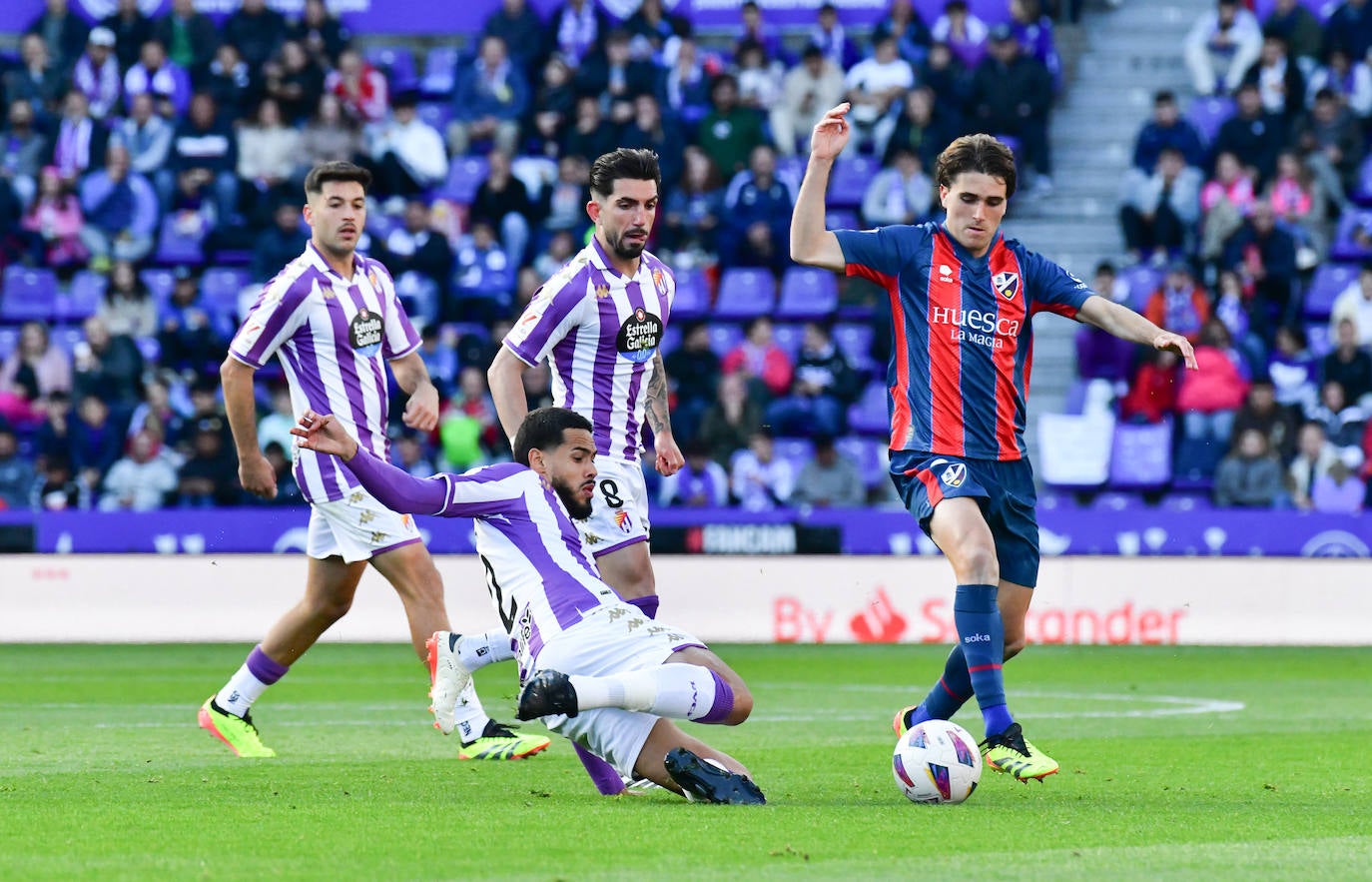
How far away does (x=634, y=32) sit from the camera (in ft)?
71.9

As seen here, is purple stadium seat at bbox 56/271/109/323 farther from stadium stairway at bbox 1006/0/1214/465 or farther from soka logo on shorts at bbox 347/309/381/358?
soka logo on shorts at bbox 347/309/381/358

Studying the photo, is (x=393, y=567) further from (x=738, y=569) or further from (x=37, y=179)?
(x=37, y=179)

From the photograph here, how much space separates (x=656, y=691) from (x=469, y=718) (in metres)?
2.26

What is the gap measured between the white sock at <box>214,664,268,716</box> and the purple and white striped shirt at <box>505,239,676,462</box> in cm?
181

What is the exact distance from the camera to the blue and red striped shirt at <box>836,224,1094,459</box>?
24.4 feet

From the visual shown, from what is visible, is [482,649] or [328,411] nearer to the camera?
[482,649]

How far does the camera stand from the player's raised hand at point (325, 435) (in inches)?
242

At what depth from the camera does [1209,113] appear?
69.2ft

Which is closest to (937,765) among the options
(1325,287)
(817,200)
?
(817,200)

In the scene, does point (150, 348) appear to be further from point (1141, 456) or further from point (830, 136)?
point (830, 136)

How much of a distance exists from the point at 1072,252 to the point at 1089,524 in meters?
5.11

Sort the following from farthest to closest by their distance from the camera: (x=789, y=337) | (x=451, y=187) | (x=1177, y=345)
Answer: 1. (x=451, y=187)
2. (x=789, y=337)
3. (x=1177, y=345)

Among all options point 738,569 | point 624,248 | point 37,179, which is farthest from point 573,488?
point 37,179

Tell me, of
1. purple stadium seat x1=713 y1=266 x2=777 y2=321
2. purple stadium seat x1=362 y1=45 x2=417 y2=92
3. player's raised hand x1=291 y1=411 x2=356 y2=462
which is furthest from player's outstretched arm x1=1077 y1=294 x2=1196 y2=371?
purple stadium seat x1=362 y1=45 x2=417 y2=92
